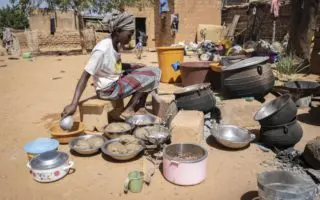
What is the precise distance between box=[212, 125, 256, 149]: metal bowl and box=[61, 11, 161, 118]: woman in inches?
42.1

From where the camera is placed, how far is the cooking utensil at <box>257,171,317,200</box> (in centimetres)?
200

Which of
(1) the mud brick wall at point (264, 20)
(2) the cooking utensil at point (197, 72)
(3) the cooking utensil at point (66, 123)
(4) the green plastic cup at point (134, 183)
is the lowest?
(4) the green plastic cup at point (134, 183)

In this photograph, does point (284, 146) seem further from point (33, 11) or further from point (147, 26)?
point (33, 11)

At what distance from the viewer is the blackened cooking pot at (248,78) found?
4.25m

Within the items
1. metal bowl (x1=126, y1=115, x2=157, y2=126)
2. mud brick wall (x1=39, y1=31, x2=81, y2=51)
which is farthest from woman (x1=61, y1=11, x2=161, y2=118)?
mud brick wall (x1=39, y1=31, x2=81, y2=51)

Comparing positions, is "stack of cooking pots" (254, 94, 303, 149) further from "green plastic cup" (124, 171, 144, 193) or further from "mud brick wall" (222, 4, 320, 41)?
"mud brick wall" (222, 4, 320, 41)

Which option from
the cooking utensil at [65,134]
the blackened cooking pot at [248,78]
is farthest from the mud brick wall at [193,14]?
the cooking utensil at [65,134]

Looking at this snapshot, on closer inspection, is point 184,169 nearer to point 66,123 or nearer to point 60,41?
point 66,123

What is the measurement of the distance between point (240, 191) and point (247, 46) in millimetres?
9437

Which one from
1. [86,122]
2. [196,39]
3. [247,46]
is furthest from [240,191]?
[196,39]

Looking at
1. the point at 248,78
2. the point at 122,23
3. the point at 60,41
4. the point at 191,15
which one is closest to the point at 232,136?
the point at 248,78

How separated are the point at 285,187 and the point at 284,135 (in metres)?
1.05

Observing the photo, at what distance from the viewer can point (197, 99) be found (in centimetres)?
399

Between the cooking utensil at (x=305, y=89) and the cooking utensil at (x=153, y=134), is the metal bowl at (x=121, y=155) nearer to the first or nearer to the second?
the cooking utensil at (x=153, y=134)
